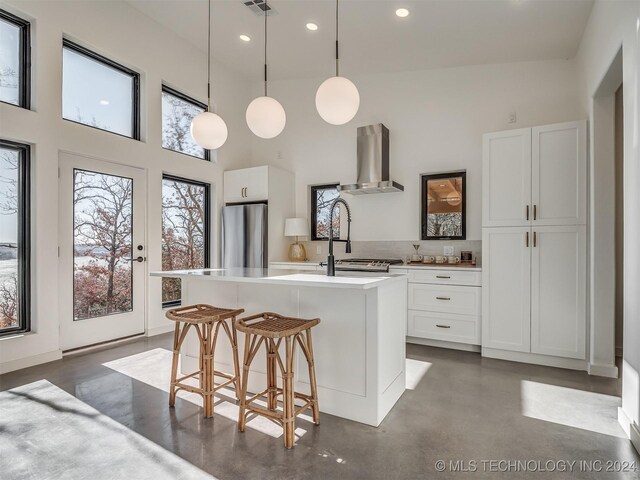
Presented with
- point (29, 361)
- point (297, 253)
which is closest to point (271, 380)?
point (29, 361)

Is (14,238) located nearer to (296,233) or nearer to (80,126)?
(80,126)

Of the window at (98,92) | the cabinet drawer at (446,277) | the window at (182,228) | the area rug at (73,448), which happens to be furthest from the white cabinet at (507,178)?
the window at (98,92)

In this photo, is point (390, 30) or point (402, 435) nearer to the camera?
point (402, 435)

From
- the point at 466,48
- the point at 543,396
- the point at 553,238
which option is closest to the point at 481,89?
the point at 466,48

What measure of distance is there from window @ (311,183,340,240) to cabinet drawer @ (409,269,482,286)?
1541 mm

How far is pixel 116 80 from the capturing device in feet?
13.2

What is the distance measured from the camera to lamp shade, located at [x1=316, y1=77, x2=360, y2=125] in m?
2.31

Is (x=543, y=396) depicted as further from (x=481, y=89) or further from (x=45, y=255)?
(x=45, y=255)

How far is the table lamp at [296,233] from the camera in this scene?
512 centimetres

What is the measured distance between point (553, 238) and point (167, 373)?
361 cm

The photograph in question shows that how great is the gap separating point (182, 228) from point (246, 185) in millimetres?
1054

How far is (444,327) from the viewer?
12.6 feet

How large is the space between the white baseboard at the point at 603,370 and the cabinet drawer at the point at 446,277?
112 centimetres

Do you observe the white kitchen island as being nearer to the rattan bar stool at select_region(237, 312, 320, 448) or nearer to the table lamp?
the rattan bar stool at select_region(237, 312, 320, 448)
